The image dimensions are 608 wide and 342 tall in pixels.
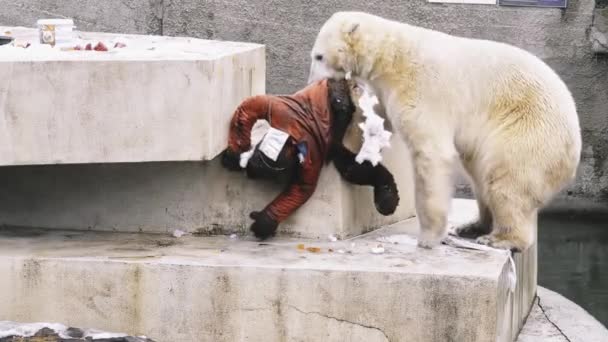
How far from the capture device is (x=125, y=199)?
6516 millimetres

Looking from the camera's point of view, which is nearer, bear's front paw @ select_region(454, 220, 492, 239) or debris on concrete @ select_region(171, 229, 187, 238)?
debris on concrete @ select_region(171, 229, 187, 238)

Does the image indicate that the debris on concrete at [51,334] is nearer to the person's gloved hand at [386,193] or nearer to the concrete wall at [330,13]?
the person's gloved hand at [386,193]

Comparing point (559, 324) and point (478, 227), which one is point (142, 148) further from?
point (559, 324)

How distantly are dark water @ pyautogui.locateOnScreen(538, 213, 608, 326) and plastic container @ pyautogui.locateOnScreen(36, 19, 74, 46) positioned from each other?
164 inches

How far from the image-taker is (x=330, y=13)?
10.8 meters

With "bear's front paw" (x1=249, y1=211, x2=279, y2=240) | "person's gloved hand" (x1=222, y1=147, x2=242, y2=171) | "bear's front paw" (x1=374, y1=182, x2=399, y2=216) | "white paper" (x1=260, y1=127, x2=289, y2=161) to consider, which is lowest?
"bear's front paw" (x1=249, y1=211, x2=279, y2=240)

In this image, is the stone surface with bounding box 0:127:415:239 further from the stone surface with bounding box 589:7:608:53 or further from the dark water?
the stone surface with bounding box 589:7:608:53

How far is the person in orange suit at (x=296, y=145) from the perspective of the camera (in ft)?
20.4

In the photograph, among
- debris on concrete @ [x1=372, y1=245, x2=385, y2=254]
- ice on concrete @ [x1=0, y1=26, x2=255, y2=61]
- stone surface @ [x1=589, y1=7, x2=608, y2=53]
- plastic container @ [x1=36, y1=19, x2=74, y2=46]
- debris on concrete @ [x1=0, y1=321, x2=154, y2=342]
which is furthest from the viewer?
stone surface @ [x1=589, y1=7, x2=608, y2=53]

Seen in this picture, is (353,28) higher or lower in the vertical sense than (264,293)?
higher

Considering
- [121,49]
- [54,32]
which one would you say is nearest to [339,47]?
[121,49]

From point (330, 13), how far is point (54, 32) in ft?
13.9

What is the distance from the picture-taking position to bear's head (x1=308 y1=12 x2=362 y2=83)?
20.1 ft

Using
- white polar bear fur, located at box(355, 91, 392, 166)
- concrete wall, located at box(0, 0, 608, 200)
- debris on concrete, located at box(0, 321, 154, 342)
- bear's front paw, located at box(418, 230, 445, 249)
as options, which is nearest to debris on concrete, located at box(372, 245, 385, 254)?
bear's front paw, located at box(418, 230, 445, 249)
